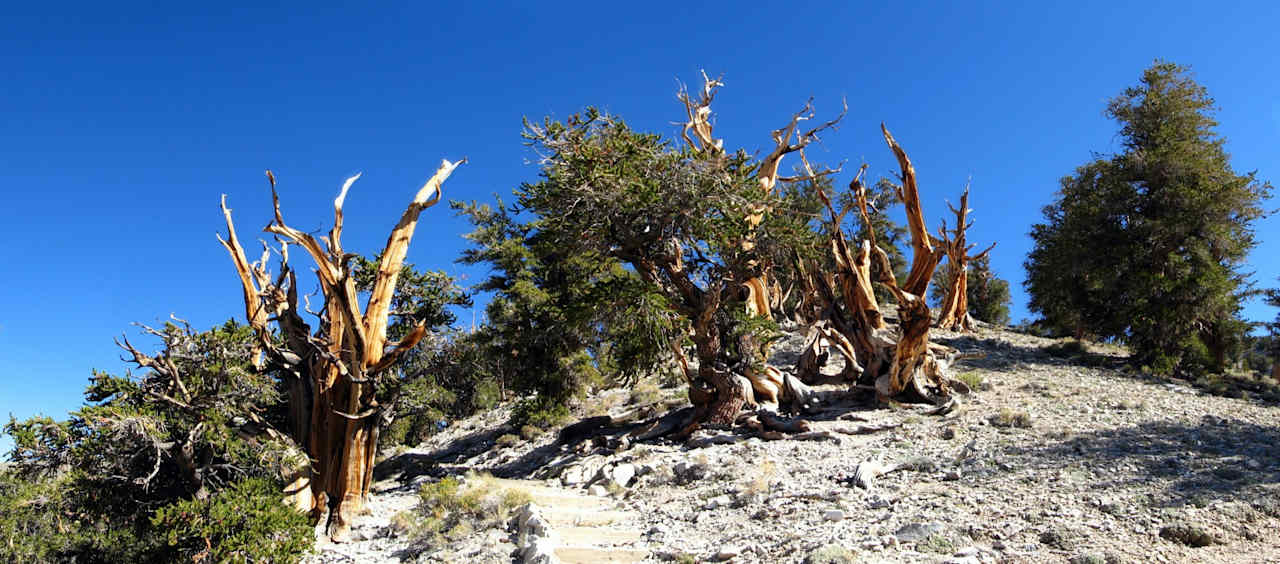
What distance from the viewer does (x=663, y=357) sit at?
13.4 metres

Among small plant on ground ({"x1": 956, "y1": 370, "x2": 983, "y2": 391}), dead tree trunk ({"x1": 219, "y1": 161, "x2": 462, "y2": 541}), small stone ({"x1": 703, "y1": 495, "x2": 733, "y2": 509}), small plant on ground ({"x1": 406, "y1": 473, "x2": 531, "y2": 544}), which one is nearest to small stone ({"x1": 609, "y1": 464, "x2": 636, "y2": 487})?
small plant on ground ({"x1": 406, "y1": 473, "x2": 531, "y2": 544})

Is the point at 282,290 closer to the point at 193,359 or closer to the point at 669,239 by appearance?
the point at 193,359

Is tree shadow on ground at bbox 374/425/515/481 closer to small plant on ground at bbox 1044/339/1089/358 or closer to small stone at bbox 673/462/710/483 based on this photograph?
small stone at bbox 673/462/710/483

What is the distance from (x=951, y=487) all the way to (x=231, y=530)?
25.8ft

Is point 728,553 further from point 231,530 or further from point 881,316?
point 881,316

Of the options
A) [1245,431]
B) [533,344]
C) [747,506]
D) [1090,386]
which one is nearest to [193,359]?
[747,506]

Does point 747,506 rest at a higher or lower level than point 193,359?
lower

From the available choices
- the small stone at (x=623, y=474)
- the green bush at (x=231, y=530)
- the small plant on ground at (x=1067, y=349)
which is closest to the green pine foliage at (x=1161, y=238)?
the small plant on ground at (x=1067, y=349)

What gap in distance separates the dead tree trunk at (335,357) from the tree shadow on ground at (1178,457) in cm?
835

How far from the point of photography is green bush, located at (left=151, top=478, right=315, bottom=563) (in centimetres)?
698

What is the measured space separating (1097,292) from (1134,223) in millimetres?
2125

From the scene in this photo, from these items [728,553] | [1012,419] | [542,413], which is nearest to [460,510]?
[728,553]

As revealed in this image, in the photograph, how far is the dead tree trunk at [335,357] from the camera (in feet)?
30.6

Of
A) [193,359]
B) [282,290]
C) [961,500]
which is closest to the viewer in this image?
[961,500]
